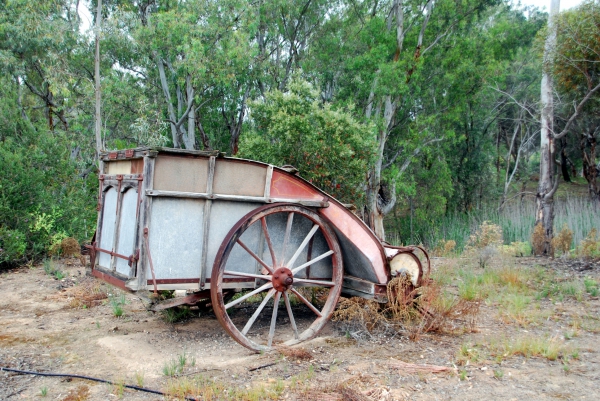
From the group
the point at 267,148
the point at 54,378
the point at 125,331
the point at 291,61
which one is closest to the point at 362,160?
the point at 267,148

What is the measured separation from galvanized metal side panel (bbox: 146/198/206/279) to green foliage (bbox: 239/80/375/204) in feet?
16.2

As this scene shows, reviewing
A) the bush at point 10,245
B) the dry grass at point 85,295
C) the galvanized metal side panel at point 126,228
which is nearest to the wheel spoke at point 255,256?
the galvanized metal side panel at point 126,228

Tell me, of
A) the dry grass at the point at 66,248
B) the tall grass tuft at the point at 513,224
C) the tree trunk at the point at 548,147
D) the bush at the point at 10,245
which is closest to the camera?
the bush at the point at 10,245

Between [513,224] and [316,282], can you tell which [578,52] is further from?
[316,282]

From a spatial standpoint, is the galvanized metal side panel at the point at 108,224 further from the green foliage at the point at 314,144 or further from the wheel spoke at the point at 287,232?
the green foliage at the point at 314,144

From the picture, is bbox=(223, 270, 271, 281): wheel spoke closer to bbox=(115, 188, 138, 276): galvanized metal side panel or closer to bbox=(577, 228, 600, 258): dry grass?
bbox=(115, 188, 138, 276): galvanized metal side panel

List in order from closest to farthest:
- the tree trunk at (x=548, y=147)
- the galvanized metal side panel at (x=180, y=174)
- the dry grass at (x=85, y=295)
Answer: the galvanized metal side panel at (x=180, y=174)
the dry grass at (x=85, y=295)
the tree trunk at (x=548, y=147)

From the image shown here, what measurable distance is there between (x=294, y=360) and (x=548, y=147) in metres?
10.6

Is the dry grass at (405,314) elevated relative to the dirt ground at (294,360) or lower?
elevated

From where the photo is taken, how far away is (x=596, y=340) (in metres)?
5.39

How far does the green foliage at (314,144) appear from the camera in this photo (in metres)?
9.58

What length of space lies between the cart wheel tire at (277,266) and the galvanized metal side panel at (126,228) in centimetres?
92

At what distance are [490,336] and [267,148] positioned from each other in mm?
5775

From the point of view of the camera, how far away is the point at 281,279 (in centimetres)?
508
